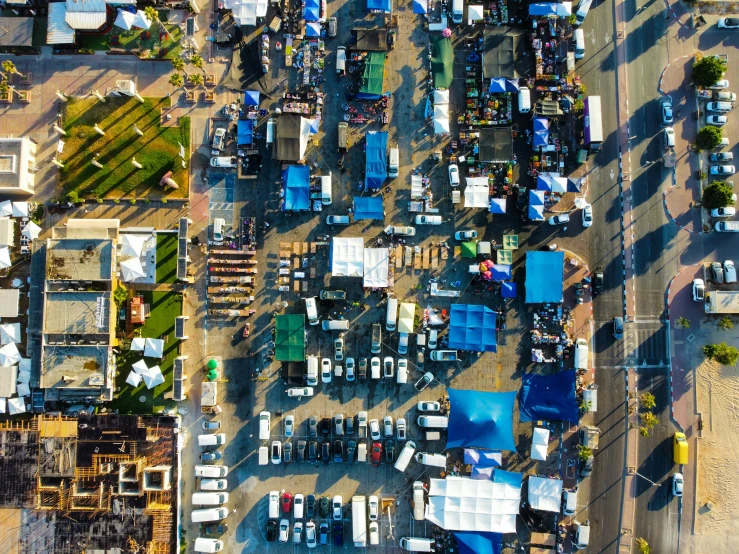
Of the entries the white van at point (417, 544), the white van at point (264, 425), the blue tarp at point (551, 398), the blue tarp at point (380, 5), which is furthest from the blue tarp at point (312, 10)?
the white van at point (417, 544)

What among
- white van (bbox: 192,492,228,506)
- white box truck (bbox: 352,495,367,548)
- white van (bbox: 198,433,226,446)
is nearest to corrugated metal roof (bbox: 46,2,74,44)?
white van (bbox: 198,433,226,446)

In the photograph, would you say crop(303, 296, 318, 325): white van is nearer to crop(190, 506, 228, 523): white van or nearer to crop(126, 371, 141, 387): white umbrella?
crop(126, 371, 141, 387): white umbrella

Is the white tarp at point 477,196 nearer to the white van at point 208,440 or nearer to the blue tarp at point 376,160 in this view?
the blue tarp at point 376,160

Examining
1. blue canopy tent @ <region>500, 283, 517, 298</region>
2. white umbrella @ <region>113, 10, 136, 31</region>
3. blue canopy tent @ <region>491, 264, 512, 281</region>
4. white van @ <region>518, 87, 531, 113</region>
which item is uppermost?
white umbrella @ <region>113, 10, 136, 31</region>

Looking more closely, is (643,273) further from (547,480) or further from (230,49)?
(230,49)

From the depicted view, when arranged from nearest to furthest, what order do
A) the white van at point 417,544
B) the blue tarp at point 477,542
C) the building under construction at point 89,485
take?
the building under construction at point 89,485 < the blue tarp at point 477,542 < the white van at point 417,544

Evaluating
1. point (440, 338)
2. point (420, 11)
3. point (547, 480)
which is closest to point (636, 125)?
point (420, 11)
